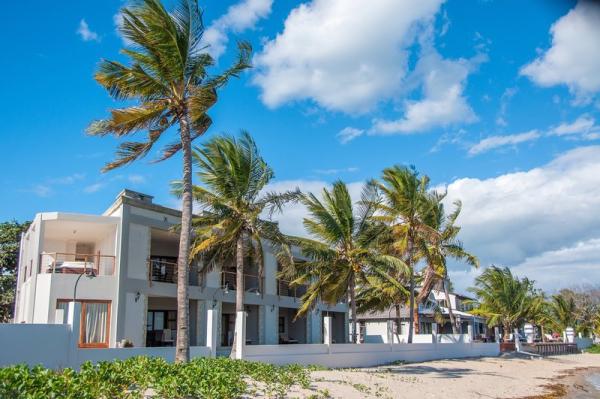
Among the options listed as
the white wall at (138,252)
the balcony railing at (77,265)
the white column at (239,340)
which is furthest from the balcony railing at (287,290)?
the white column at (239,340)

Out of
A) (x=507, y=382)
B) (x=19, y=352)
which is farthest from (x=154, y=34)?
(x=507, y=382)

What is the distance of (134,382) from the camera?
35.9ft

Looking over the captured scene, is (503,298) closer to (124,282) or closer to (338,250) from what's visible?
(338,250)

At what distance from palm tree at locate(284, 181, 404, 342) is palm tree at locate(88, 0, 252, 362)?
9368 millimetres

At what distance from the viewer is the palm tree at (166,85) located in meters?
15.3

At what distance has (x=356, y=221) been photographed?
26.3 metres

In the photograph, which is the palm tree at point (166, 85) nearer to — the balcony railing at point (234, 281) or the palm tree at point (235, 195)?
the palm tree at point (235, 195)

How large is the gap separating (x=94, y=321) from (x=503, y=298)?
1357 inches

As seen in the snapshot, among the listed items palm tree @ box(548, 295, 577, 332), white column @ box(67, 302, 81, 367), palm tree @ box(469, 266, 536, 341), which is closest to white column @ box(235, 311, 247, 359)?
white column @ box(67, 302, 81, 367)

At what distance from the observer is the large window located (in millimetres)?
21188

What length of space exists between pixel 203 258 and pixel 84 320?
498cm

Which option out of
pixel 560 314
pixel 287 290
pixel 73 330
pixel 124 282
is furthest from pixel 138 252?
pixel 560 314

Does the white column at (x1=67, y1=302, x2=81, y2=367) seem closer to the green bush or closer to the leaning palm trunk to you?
the green bush

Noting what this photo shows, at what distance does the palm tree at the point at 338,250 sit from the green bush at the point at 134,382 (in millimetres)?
10747
